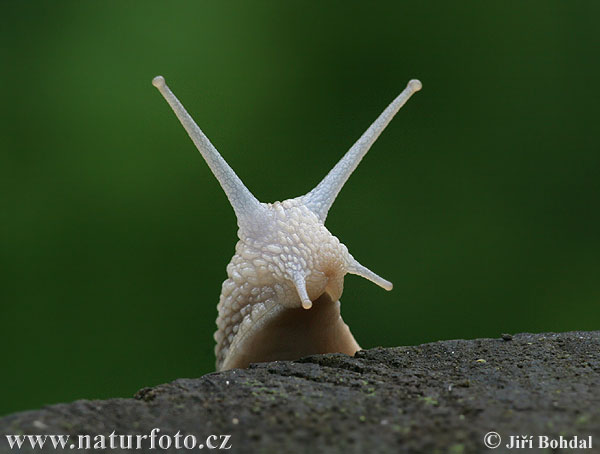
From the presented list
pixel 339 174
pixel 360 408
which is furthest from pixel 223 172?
pixel 360 408

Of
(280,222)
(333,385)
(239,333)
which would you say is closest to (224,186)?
(280,222)

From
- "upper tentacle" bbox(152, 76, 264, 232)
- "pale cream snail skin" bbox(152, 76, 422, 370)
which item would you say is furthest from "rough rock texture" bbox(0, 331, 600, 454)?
"upper tentacle" bbox(152, 76, 264, 232)

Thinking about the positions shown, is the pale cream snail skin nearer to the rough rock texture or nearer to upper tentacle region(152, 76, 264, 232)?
upper tentacle region(152, 76, 264, 232)

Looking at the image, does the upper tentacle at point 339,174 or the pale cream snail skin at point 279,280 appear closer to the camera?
the pale cream snail skin at point 279,280

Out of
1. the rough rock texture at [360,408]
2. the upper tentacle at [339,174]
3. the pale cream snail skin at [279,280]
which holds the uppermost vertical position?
the upper tentacle at [339,174]

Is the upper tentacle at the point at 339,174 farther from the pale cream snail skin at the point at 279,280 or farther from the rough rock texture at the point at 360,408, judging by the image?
the rough rock texture at the point at 360,408

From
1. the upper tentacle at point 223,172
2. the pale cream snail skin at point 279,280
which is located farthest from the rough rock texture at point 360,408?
the upper tentacle at point 223,172

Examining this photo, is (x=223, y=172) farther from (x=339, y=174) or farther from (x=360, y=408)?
(x=360, y=408)
